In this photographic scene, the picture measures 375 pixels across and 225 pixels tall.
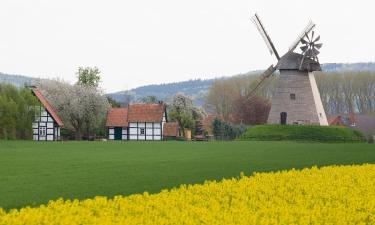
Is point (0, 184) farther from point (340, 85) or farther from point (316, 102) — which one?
point (340, 85)

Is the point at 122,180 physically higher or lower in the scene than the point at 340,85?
lower

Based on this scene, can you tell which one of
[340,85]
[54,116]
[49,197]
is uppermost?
[340,85]

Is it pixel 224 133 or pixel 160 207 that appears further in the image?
pixel 224 133

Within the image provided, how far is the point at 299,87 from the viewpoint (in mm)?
66562

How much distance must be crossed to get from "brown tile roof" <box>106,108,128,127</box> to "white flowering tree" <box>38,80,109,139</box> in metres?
0.85

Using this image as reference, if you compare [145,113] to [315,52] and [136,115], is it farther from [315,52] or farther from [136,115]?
[315,52]

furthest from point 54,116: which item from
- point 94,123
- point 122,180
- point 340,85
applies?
point 340,85

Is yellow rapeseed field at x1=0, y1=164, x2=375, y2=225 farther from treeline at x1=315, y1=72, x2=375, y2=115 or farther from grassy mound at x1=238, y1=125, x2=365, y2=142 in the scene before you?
treeline at x1=315, y1=72, x2=375, y2=115

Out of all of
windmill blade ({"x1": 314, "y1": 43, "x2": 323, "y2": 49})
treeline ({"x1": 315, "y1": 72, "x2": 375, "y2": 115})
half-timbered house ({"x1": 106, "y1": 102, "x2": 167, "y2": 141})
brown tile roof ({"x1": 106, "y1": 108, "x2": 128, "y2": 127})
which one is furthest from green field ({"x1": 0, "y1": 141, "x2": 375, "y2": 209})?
treeline ({"x1": 315, "y1": 72, "x2": 375, "y2": 115})

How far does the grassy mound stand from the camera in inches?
2489

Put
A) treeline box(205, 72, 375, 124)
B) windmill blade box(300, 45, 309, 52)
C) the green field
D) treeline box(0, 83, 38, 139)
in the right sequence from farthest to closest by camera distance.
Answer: treeline box(205, 72, 375, 124)
windmill blade box(300, 45, 309, 52)
treeline box(0, 83, 38, 139)
the green field

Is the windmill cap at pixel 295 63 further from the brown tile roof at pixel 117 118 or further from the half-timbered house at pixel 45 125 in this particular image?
the brown tile roof at pixel 117 118

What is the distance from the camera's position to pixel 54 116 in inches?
2886

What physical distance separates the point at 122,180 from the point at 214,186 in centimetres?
669
